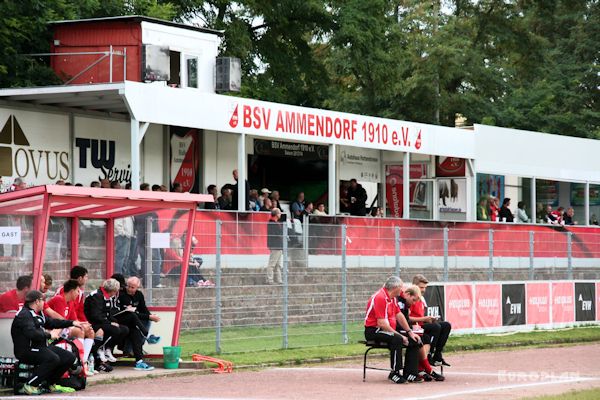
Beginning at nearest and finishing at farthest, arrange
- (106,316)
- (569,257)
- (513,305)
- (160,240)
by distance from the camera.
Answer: (106,316) < (160,240) < (513,305) < (569,257)

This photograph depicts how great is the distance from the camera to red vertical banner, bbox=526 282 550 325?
28219 mm

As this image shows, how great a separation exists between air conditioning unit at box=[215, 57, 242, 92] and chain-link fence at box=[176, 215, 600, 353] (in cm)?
511

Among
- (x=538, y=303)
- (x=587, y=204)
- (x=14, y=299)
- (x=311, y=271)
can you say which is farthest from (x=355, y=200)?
(x=14, y=299)

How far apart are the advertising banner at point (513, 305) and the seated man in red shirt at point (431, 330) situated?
27.8 feet

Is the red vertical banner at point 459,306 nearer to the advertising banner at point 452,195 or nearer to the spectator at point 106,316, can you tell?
the spectator at point 106,316

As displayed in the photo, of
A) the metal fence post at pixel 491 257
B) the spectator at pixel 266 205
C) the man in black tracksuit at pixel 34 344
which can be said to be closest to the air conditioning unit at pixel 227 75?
the spectator at pixel 266 205

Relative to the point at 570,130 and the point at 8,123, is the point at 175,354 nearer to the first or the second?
the point at 8,123

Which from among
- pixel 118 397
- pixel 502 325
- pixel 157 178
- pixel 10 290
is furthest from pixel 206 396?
pixel 157 178

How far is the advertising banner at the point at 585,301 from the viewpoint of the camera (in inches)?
1181

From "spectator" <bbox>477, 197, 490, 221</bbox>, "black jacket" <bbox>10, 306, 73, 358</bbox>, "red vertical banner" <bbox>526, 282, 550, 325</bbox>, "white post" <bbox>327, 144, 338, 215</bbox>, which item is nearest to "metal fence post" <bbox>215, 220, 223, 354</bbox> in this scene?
"black jacket" <bbox>10, 306, 73, 358</bbox>

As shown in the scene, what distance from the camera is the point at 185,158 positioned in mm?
31516

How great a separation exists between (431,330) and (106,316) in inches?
182

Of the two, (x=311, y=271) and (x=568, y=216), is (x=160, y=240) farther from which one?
(x=568, y=216)

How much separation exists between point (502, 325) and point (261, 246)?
277 inches
